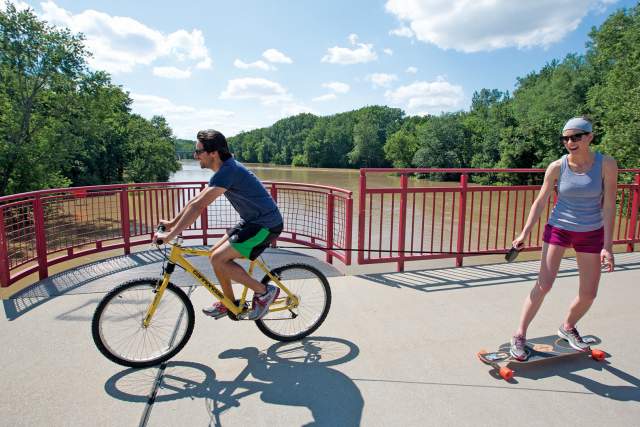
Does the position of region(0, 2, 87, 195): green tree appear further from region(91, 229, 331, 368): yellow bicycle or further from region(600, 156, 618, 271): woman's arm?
region(600, 156, 618, 271): woman's arm

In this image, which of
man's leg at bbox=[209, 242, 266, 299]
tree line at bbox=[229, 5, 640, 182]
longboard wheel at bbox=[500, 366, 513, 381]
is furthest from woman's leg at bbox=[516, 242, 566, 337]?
tree line at bbox=[229, 5, 640, 182]

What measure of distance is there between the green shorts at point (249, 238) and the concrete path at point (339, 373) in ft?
2.88

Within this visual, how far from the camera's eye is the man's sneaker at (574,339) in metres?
3.27

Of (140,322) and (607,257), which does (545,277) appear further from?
(140,322)

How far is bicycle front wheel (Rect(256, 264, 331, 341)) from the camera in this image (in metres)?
3.57

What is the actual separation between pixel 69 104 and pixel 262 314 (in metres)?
15.7

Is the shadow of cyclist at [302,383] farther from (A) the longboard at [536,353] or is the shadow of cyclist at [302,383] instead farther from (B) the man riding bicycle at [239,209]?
(A) the longboard at [536,353]

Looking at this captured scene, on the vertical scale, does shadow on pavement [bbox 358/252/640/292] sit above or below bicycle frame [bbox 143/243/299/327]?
below

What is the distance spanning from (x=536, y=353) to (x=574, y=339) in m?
0.41

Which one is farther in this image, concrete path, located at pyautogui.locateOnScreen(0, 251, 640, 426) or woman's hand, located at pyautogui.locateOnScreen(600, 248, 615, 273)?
woman's hand, located at pyautogui.locateOnScreen(600, 248, 615, 273)

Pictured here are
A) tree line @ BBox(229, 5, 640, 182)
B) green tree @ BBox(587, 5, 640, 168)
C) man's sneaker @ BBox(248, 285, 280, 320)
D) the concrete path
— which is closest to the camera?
the concrete path

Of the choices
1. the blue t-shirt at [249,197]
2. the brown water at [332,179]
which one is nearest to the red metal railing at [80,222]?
the blue t-shirt at [249,197]

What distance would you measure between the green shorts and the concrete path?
34.5 inches

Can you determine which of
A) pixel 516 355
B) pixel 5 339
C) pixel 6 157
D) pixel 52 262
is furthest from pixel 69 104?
pixel 516 355
